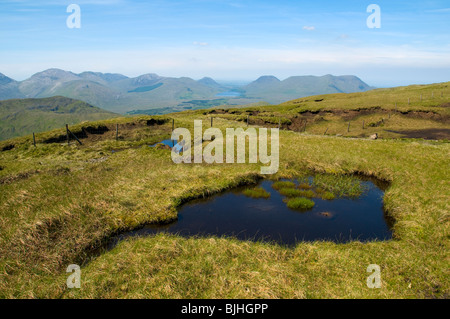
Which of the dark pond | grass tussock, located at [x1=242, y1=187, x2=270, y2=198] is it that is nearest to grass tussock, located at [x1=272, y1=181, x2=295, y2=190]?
grass tussock, located at [x1=242, y1=187, x2=270, y2=198]

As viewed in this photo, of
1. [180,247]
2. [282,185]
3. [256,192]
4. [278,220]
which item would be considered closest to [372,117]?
[282,185]

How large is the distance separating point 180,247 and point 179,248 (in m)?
0.07

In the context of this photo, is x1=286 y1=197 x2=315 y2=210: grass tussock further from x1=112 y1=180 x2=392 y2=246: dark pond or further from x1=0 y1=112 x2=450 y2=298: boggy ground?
x1=0 y1=112 x2=450 y2=298: boggy ground

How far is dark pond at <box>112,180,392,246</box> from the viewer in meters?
15.8

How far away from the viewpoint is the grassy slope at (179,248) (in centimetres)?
1050

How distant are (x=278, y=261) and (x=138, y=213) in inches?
392

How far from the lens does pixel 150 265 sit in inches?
460

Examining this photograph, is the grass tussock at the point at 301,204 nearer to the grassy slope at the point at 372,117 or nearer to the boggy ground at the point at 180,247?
the boggy ground at the point at 180,247

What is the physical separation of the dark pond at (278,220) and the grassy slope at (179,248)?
3.37 ft

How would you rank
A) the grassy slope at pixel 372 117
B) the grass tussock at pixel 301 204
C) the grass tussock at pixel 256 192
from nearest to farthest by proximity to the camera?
the grass tussock at pixel 301 204
the grass tussock at pixel 256 192
the grassy slope at pixel 372 117

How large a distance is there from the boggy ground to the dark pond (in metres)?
1.00

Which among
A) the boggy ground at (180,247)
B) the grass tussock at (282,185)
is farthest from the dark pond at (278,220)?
the grass tussock at (282,185)

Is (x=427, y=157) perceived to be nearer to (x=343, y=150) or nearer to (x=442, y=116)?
(x=343, y=150)

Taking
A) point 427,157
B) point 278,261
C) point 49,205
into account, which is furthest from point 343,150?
point 49,205
